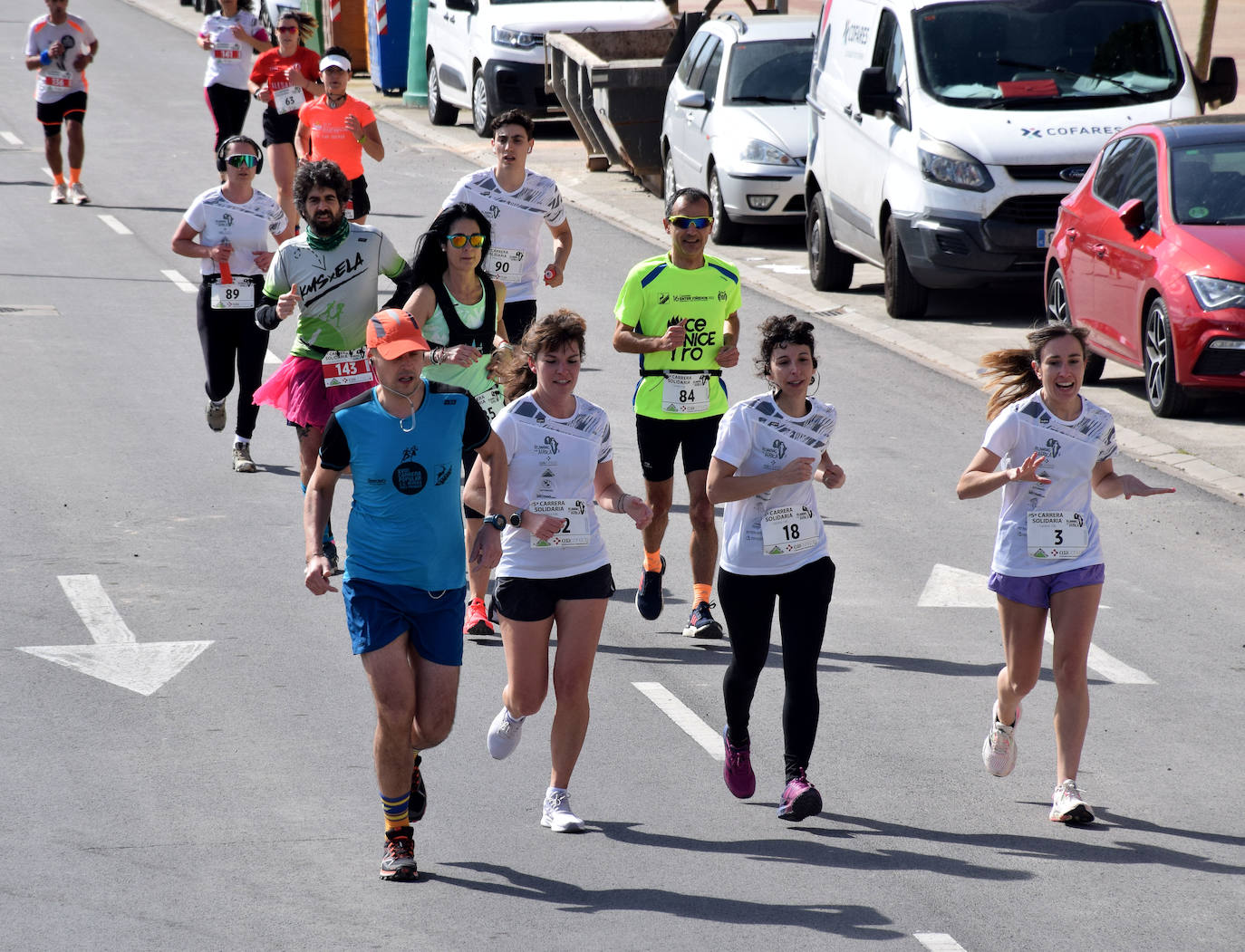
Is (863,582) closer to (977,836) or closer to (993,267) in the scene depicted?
(977,836)

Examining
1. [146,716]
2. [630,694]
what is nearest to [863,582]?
[630,694]

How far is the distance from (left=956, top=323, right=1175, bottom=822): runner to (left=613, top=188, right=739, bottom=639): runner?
2.17 metres

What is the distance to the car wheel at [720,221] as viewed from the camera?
19766 millimetres

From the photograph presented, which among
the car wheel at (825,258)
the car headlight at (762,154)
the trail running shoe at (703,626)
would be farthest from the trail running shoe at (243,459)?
the car headlight at (762,154)

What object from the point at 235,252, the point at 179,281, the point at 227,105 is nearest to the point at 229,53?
the point at 227,105

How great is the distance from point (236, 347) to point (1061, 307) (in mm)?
6113

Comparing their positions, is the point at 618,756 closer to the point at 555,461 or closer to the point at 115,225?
the point at 555,461

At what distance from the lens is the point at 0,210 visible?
21.6 m

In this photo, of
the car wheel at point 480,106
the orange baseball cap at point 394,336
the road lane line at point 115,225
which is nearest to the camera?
the orange baseball cap at point 394,336

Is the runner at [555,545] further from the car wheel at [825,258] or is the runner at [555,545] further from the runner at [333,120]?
the car wheel at [825,258]

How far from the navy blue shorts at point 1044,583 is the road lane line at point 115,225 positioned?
598 inches

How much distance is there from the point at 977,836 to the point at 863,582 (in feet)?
10.8

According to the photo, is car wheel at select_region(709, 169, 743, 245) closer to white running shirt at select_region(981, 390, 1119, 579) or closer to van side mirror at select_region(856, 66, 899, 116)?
van side mirror at select_region(856, 66, 899, 116)

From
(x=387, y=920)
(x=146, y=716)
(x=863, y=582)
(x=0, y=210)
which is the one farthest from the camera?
(x=0, y=210)
